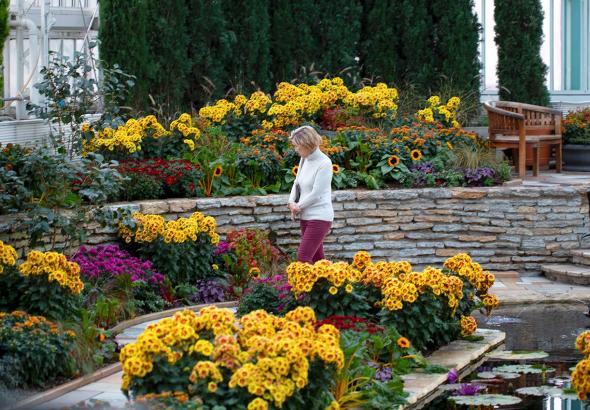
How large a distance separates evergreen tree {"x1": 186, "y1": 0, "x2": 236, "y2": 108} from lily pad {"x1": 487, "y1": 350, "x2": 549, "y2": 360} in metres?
6.27

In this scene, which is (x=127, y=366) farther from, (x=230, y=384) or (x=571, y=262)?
(x=571, y=262)

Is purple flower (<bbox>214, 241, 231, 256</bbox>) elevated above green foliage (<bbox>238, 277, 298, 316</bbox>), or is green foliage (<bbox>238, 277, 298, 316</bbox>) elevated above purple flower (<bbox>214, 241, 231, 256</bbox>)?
purple flower (<bbox>214, 241, 231, 256</bbox>)

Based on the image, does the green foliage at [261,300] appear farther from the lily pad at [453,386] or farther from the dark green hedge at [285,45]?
the dark green hedge at [285,45]

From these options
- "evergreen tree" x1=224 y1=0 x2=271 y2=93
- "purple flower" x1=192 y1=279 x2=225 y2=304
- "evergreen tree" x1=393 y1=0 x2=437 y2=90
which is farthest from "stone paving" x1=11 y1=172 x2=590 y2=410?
"evergreen tree" x1=224 y1=0 x2=271 y2=93

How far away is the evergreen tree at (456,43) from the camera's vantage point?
14531mm

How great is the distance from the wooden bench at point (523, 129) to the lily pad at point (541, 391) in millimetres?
5787

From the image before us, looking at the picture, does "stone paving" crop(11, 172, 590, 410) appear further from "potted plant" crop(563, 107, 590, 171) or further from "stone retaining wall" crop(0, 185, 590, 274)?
"potted plant" crop(563, 107, 590, 171)

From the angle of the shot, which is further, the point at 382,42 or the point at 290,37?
the point at 382,42

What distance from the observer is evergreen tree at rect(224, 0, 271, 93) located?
1351cm

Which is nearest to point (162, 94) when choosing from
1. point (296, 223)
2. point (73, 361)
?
point (296, 223)

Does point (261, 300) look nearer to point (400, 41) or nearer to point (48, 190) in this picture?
point (48, 190)

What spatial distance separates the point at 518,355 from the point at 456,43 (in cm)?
776

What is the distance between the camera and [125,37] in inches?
470

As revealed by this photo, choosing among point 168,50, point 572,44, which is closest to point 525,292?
point 168,50
